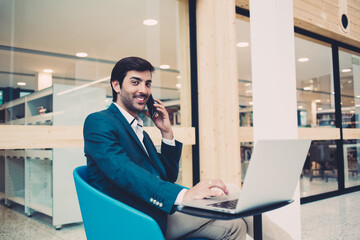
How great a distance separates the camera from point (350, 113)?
19.0 feet

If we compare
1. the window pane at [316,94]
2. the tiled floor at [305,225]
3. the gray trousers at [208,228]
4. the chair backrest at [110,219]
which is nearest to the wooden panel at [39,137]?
the tiled floor at [305,225]

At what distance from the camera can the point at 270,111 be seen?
2918 millimetres

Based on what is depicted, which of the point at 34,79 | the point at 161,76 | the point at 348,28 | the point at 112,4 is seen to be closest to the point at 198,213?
the point at 34,79

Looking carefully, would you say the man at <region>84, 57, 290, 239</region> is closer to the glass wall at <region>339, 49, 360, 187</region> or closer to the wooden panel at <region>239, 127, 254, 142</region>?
the wooden panel at <region>239, 127, 254, 142</region>

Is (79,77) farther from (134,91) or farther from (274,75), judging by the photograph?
(274,75)

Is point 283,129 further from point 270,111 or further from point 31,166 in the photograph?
point 31,166

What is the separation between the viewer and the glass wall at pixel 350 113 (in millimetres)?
5688

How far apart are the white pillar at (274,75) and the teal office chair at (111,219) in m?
1.91

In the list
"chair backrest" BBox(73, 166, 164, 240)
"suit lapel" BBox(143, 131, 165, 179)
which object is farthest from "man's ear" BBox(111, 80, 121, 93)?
"chair backrest" BBox(73, 166, 164, 240)

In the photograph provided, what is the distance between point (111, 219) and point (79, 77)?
2068mm

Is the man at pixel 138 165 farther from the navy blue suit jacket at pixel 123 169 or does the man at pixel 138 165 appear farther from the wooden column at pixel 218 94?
the wooden column at pixel 218 94

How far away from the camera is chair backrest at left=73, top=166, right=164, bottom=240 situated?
4.10 feet

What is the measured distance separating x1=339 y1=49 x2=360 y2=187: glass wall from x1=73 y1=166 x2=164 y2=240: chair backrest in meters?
5.26

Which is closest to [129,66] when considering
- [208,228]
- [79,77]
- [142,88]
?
[142,88]
